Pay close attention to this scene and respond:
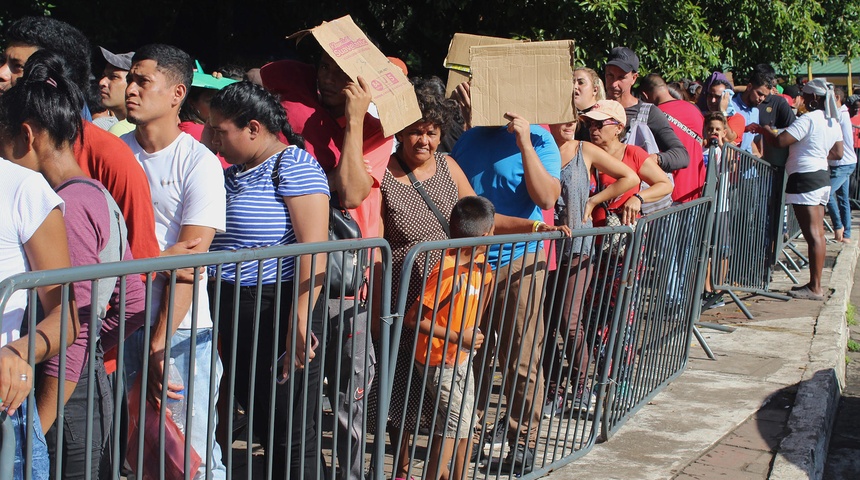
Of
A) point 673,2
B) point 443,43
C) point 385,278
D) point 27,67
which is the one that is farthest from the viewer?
point 443,43

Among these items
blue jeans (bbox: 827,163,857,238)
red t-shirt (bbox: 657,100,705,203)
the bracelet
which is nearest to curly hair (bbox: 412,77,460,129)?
the bracelet

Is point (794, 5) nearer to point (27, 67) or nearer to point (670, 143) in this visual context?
point (670, 143)

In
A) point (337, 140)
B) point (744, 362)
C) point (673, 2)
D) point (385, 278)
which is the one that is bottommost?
point (744, 362)

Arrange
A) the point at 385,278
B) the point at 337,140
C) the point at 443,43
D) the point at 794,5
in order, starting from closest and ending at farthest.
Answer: the point at 385,278
the point at 337,140
the point at 443,43
the point at 794,5

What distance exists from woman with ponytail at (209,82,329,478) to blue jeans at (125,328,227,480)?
10 centimetres

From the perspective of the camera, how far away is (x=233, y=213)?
12.3 ft

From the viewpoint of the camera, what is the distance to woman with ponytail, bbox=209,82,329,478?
3602 millimetres

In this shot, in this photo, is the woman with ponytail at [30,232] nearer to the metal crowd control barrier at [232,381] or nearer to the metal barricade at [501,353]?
the metal crowd control barrier at [232,381]

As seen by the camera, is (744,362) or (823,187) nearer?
(744,362)

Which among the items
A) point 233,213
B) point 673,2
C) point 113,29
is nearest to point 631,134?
point 233,213

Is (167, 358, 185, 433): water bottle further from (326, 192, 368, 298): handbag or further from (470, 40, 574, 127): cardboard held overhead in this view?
(470, 40, 574, 127): cardboard held overhead

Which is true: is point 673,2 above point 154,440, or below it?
above

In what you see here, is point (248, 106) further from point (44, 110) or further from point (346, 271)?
point (44, 110)

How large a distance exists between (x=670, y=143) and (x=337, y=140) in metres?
3.35
